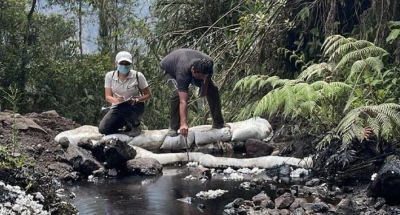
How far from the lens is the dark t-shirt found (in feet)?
26.9

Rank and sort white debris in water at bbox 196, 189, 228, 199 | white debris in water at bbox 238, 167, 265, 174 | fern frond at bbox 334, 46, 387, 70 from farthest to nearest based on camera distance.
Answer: white debris in water at bbox 238, 167, 265, 174 → fern frond at bbox 334, 46, 387, 70 → white debris in water at bbox 196, 189, 228, 199

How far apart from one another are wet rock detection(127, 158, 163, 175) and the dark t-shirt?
3.24ft

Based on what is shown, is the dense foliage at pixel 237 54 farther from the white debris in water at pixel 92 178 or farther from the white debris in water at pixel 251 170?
the white debris in water at pixel 92 178

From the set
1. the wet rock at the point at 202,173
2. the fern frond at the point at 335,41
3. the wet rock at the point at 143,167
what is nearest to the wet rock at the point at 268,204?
the wet rock at the point at 202,173

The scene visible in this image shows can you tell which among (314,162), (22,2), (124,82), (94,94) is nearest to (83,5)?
(22,2)

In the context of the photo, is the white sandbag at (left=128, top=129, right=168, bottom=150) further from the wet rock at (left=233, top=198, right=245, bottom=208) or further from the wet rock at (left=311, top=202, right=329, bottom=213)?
the wet rock at (left=311, top=202, right=329, bottom=213)

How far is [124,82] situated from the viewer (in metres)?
8.72

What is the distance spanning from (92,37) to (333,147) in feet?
41.7

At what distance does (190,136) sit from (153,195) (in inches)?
91.7

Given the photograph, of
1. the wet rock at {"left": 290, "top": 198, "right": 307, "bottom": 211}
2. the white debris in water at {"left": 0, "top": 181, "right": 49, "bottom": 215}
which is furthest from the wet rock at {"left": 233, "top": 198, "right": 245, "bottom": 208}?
the white debris in water at {"left": 0, "top": 181, "right": 49, "bottom": 215}

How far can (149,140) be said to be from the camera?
8938 mm

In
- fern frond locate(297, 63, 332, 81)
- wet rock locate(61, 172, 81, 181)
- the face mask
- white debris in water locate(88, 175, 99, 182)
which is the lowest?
white debris in water locate(88, 175, 99, 182)

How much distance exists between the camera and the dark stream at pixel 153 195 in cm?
602

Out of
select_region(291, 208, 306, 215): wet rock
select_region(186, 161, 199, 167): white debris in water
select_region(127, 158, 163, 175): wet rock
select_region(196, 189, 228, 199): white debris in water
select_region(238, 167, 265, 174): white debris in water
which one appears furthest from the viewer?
select_region(186, 161, 199, 167): white debris in water
